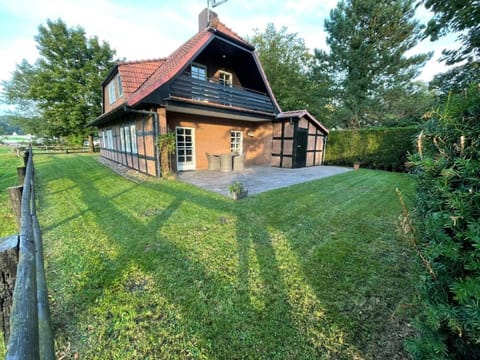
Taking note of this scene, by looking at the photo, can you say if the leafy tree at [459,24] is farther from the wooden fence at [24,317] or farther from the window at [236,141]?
the window at [236,141]

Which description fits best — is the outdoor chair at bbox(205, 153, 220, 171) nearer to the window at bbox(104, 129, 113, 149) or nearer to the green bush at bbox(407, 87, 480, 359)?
the window at bbox(104, 129, 113, 149)

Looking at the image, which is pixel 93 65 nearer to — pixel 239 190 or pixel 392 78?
pixel 239 190

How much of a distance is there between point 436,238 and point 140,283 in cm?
250

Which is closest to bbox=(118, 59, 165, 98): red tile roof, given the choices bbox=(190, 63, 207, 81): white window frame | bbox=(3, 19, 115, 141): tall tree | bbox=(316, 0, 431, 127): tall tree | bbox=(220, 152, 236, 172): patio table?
bbox=(190, 63, 207, 81): white window frame

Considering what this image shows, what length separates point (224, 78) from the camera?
964 centimetres

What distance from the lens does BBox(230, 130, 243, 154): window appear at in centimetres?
1074

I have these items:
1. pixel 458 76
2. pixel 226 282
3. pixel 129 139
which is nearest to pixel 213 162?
pixel 129 139

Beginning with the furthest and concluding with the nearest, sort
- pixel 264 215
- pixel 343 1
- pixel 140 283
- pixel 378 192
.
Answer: pixel 343 1 → pixel 378 192 → pixel 264 215 → pixel 140 283

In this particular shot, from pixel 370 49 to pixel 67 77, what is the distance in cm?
2521

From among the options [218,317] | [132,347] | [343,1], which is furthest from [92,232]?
[343,1]

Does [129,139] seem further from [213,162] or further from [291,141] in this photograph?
[291,141]

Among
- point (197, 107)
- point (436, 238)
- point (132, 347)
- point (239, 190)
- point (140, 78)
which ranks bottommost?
point (132, 347)

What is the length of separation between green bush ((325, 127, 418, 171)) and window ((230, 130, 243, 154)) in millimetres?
5726

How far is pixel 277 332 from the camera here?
1623mm
